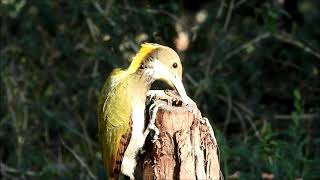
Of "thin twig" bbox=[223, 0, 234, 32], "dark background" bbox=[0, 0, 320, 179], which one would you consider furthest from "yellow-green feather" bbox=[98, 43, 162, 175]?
"thin twig" bbox=[223, 0, 234, 32]

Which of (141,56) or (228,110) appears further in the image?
(228,110)

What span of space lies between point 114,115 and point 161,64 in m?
0.37

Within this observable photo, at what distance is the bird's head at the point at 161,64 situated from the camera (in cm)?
454

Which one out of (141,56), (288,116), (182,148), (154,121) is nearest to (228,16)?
(288,116)

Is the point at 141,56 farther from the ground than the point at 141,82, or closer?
farther from the ground

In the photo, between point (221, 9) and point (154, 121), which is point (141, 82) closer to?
point (154, 121)

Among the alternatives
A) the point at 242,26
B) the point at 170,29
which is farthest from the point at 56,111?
the point at 242,26

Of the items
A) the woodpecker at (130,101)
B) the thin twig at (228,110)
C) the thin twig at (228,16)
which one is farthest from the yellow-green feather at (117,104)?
the thin twig at (228,110)

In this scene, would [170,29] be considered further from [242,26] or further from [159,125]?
[159,125]

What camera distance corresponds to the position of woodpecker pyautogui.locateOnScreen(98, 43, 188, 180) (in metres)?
4.54

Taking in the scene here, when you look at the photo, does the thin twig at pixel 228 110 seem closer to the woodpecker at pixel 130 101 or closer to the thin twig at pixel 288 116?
the thin twig at pixel 288 116

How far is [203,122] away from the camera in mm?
4094

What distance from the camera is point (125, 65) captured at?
709cm

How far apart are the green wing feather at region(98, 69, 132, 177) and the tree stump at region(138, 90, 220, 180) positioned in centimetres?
48
